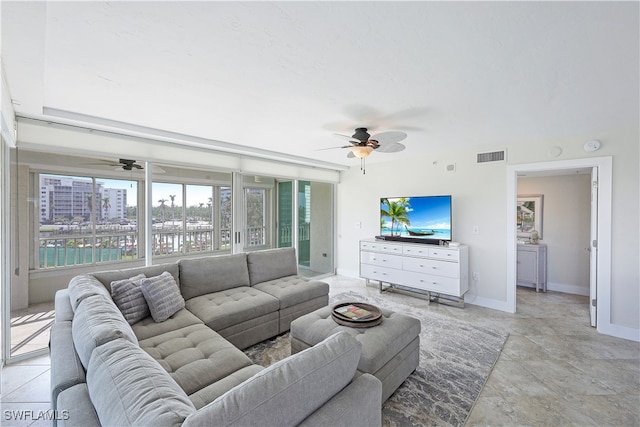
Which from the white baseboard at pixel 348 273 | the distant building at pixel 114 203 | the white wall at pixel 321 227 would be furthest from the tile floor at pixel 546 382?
the white wall at pixel 321 227

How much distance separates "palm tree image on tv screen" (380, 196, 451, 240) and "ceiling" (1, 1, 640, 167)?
1.57 meters

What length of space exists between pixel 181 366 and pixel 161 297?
915 millimetres

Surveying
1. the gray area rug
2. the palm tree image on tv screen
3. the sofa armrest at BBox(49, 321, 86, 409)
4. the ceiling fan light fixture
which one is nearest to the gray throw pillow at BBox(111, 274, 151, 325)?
the sofa armrest at BBox(49, 321, 86, 409)

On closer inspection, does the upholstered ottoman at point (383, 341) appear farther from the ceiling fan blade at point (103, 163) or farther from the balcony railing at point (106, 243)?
the ceiling fan blade at point (103, 163)

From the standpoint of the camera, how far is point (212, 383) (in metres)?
1.56

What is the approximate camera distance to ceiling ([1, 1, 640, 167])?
1.33 m

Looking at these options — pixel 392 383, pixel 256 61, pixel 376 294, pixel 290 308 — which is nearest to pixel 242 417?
pixel 392 383

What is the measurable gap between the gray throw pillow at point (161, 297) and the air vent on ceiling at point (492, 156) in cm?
433

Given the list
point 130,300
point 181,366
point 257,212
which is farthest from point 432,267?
point 130,300

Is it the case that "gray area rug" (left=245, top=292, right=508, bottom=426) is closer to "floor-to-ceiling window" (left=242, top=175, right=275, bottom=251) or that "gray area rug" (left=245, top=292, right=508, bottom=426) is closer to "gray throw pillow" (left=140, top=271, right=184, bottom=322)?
"gray throw pillow" (left=140, top=271, right=184, bottom=322)

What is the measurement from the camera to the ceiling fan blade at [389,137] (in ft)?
8.48

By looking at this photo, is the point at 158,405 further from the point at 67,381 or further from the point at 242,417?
the point at 67,381

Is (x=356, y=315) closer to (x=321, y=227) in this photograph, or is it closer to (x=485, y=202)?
(x=485, y=202)

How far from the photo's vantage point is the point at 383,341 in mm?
1985
